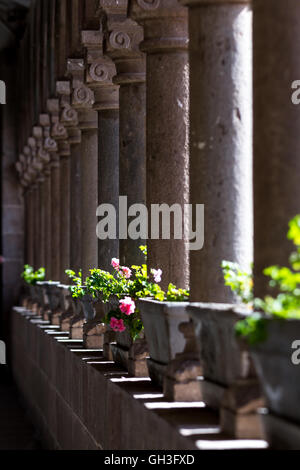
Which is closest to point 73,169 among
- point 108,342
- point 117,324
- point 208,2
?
point 108,342

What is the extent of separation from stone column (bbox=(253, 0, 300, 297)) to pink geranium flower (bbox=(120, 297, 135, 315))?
11.6 ft

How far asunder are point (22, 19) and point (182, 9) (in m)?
20.8

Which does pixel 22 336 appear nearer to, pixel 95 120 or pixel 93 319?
pixel 95 120

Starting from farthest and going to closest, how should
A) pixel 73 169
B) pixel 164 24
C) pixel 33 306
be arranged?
pixel 33 306 < pixel 73 169 < pixel 164 24

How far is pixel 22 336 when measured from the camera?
72.5 feet

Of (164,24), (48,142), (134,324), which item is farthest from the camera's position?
(48,142)

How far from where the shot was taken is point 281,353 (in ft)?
17.5

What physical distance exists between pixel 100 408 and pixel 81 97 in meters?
6.79

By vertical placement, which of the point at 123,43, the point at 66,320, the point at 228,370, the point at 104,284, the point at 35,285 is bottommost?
the point at 228,370

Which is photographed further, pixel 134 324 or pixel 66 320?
pixel 66 320

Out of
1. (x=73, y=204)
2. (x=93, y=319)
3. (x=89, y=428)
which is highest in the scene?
(x=73, y=204)

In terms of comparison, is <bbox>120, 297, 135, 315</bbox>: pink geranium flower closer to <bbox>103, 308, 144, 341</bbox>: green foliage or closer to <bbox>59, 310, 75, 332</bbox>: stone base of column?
<bbox>103, 308, 144, 341</bbox>: green foliage

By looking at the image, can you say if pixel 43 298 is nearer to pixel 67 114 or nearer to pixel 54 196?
pixel 54 196
